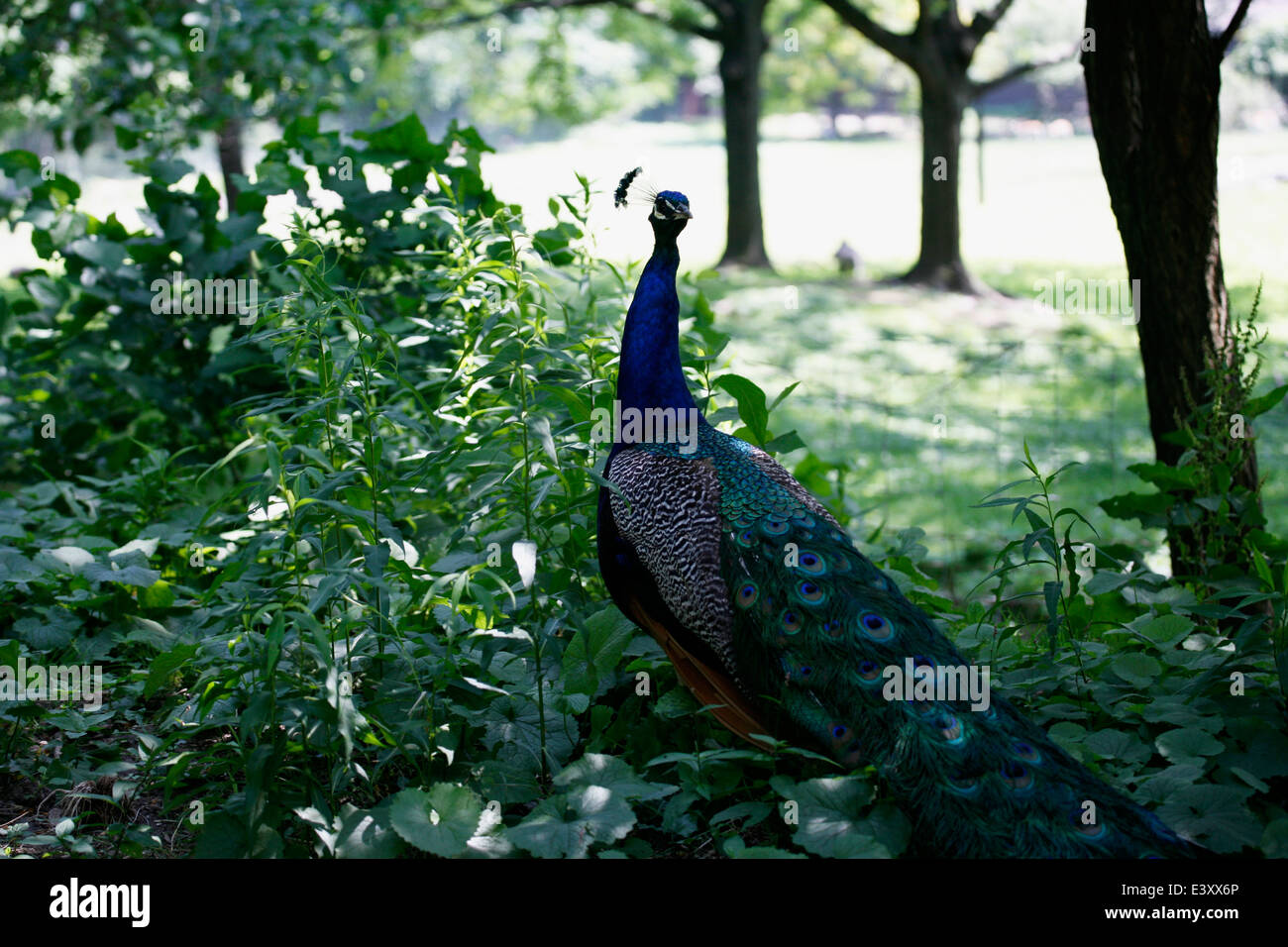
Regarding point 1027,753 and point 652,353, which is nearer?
point 1027,753

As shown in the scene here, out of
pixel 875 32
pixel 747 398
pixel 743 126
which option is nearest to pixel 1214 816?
pixel 747 398

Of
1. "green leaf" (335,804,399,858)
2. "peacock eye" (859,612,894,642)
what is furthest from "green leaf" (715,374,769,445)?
"green leaf" (335,804,399,858)

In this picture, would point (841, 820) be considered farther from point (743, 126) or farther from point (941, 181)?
point (743, 126)

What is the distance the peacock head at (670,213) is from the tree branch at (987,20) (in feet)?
30.5

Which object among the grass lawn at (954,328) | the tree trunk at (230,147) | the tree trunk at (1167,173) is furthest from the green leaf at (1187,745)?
the tree trunk at (230,147)

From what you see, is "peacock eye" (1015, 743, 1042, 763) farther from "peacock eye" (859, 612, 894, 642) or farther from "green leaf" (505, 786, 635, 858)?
"green leaf" (505, 786, 635, 858)

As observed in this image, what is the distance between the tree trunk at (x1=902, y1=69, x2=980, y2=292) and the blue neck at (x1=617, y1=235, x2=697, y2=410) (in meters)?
9.35

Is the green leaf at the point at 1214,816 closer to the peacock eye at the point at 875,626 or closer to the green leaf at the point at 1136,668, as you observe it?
the green leaf at the point at 1136,668

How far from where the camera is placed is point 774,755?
2559 millimetres

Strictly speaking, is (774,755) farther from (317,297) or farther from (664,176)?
(664,176)

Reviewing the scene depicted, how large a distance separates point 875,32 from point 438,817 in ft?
35.0

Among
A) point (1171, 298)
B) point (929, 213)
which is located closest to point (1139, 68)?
point (1171, 298)

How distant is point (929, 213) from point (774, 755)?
1145 centimetres

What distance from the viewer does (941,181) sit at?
1246 cm
